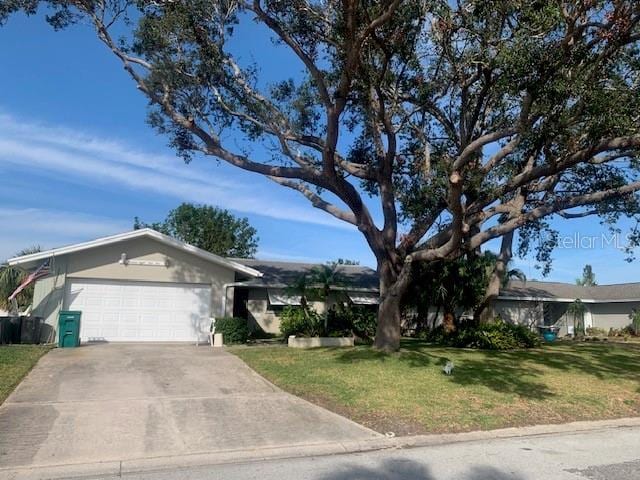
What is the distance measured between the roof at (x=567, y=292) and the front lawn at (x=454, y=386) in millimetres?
13576

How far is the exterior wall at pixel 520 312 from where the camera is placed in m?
29.5

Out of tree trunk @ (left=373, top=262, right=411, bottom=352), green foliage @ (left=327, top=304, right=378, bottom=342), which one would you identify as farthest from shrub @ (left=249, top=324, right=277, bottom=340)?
tree trunk @ (left=373, top=262, right=411, bottom=352)

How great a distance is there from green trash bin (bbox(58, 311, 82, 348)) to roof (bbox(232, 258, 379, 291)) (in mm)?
6715

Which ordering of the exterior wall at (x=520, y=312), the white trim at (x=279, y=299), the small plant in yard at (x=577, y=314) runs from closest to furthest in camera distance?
1. the white trim at (x=279, y=299)
2. the exterior wall at (x=520, y=312)
3. the small plant in yard at (x=577, y=314)

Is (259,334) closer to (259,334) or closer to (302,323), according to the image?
(259,334)

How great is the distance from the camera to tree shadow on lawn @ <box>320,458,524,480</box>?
611 cm

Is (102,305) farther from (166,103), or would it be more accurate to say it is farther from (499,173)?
(499,173)

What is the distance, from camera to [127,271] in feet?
64.7

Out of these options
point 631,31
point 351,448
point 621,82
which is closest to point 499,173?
point 621,82

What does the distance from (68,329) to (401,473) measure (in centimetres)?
1369

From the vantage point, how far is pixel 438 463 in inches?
265

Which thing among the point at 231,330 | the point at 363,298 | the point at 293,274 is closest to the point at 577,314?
the point at 363,298

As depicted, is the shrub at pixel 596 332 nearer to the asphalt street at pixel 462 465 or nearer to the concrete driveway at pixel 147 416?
the concrete driveway at pixel 147 416

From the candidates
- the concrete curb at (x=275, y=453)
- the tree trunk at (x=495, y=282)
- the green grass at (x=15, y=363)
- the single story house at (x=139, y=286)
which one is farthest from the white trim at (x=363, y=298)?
the concrete curb at (x=275, y=453)
